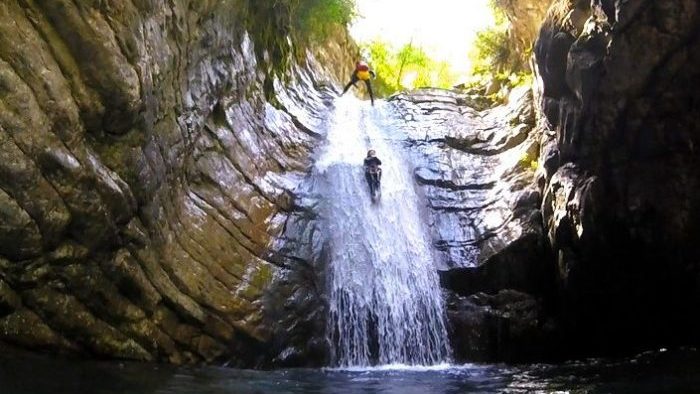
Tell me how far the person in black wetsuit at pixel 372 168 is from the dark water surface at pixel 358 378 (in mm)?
6051

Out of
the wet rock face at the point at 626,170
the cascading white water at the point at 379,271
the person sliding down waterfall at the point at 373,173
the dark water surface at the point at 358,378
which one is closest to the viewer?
the dark water surface at the point at 358,378

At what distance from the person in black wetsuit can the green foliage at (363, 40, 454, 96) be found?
21256 mm

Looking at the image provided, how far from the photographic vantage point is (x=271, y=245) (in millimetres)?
12172

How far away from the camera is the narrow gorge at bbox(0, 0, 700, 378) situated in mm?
8109

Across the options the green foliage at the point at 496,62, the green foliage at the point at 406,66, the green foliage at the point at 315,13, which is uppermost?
the green foliage at the point at 406,66

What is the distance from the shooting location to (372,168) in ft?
51.2

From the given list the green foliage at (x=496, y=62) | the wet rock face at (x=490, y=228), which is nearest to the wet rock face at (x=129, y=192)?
the wet rock face at (x=490, y=228)

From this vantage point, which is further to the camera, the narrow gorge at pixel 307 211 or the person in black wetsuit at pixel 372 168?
the person in black wetsuit at pixel 372 168

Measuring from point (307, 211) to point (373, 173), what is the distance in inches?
101

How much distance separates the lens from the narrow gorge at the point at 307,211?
811 centimetres

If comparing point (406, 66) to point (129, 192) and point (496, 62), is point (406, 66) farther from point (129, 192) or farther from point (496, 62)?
point (129, 192)

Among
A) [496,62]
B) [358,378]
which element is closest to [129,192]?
[358,378]

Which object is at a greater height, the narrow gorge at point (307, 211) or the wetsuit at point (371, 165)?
the wetsuit at point (371, 165)

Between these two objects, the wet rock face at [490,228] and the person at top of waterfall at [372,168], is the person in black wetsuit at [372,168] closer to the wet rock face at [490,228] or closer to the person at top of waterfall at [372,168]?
the person at top of waterfall at [372,168]
